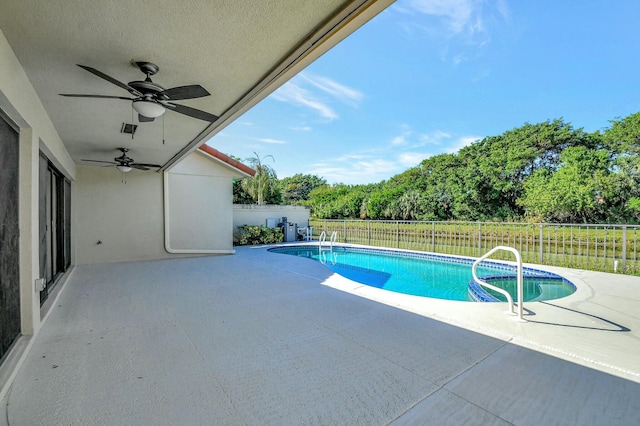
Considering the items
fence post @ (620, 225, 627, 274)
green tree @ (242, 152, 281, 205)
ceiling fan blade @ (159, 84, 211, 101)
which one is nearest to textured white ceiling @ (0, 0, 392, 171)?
ceiling fan blade @ (159, 84, 211, 101)

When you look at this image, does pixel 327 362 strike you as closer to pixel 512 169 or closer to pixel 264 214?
pixel 264 214

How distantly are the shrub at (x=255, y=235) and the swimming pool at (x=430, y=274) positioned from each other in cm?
113

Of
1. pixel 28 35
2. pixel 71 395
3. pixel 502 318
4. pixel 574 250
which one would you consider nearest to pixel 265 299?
pixel 71 395

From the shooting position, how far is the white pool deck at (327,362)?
6.22ft

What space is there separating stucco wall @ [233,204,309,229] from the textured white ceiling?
27.8ft

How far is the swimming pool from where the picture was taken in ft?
19.7

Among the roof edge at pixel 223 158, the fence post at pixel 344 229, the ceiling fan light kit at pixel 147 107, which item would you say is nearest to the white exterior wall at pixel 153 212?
the roof edge at pixel 223 158

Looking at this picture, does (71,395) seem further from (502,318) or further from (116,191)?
(116,191)

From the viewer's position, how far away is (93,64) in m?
2.80

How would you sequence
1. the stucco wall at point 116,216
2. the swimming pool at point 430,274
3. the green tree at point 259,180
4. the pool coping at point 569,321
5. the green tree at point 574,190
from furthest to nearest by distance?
the green tree at point 259,180 < the green tree at point 574,190 < the stucco wall at point 116,216 < the swimming pool at point 430,274 < the pool coping at point 569,321

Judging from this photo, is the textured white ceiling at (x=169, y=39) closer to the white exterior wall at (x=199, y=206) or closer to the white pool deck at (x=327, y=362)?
the white pool deck at (x=327, y=362)

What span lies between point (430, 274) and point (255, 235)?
22.9 feet

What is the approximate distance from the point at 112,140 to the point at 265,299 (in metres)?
4.16

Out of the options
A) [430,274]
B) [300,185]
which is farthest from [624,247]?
[300,185]
